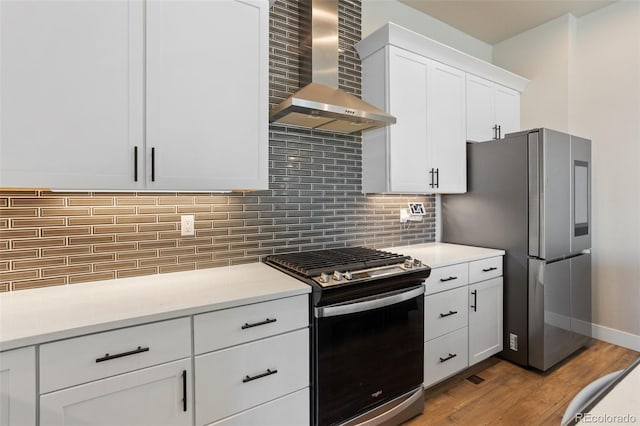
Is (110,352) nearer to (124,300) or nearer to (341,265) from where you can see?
(124,300)

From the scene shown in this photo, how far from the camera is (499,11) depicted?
3.15 m

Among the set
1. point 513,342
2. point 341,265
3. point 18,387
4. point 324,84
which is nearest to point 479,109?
point 324,84

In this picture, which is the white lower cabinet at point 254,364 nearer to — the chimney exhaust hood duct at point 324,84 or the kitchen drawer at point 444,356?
the kitchen drawer at point 444,356

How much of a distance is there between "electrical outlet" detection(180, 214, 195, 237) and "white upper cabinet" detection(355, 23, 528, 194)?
1310mm

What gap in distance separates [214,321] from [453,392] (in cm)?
182

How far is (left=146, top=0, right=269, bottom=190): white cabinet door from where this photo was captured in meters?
1.55

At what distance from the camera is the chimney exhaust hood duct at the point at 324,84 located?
2.01 meters

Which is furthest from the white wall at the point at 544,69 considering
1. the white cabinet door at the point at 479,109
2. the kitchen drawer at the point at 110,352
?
the kitchen drawer at the point at 110,352

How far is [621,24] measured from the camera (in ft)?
9.71

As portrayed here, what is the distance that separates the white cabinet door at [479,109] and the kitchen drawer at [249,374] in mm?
2318

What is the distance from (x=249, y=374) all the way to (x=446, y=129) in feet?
7.50

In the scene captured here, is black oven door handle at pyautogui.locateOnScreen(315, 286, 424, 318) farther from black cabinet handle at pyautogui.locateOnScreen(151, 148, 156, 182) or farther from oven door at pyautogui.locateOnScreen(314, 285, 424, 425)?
black cabinet handle at pyautogui.locateOnScreen(151, 148, 156, 182)

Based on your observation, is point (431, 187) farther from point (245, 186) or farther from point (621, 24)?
point (621, 24)

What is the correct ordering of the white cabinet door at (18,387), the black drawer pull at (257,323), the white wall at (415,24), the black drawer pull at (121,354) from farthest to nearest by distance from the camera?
1. the white wall at (415,24)
2. the black drawer pull at (257,323)
3. the black drawer pull at (121,354)
4. the white cabinet door at (18,387)
